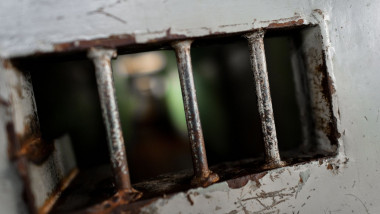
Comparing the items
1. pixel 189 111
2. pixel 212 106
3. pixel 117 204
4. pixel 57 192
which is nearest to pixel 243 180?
pixel 189 111

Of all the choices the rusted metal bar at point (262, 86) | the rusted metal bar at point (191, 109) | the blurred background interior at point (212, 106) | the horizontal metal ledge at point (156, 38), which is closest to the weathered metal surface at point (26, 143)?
the horizontal metal ledge at point (156, 38)

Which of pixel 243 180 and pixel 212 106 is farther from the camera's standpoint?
pixel 212 106

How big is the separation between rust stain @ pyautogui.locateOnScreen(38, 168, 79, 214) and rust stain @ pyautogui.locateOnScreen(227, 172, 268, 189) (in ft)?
2.18

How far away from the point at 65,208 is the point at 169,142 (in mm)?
5110

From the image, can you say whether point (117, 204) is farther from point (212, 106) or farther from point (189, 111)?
point (212, 106)

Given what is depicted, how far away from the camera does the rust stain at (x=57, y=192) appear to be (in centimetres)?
88

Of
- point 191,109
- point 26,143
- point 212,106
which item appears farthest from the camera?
point 212,106

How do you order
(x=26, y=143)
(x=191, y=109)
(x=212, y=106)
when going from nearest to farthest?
(x=26, y=143) → (x=191, y=109) → (x=212, y=106)

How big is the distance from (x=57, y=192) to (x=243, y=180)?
0.75 metres

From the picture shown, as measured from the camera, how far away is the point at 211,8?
983mm

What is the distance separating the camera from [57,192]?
3.39ft

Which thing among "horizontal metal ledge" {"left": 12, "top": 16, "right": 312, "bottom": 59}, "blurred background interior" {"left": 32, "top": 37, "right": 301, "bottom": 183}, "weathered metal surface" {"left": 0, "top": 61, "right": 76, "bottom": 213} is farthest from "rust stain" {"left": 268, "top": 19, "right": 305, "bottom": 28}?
"weathered metal surface" {"left": 0, "top": 61, "right": 76, "bottom": 213}

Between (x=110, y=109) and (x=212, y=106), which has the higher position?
(x=110, y=109)

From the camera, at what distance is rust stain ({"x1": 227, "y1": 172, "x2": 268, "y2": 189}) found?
39.4 inches
